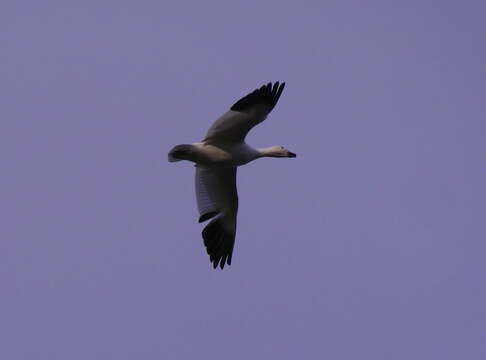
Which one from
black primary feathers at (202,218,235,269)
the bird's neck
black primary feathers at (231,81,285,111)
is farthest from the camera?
black primary feathers at (202,218,235,269)

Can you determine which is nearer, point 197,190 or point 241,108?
point 241,108

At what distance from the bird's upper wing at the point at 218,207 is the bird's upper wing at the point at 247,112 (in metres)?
1.37

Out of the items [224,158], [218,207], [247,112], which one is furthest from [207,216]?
[247,112]

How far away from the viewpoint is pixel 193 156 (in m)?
18.2

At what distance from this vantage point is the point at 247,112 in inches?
706

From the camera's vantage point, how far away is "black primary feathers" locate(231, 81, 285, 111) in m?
17.8

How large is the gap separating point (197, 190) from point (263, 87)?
2906mm

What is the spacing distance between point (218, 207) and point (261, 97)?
2.97 metres

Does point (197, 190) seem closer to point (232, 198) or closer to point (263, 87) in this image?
point (232, 198)

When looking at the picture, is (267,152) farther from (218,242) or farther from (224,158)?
(218,242)

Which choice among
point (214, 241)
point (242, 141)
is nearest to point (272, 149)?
point (242, 141)

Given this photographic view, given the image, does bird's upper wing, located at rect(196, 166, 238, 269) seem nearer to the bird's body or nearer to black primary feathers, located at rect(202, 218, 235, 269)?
black primary feathers, located at rect(202, 218, 235, 269)

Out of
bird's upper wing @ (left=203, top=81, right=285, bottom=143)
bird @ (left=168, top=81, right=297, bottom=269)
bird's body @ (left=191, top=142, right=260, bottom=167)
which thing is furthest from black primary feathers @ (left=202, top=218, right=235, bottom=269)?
bird's upper wing @ (left=203, top=81, right=285, bottom=143)

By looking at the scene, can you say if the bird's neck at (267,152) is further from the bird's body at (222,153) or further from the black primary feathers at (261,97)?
the black primary feathers at (261,97)
